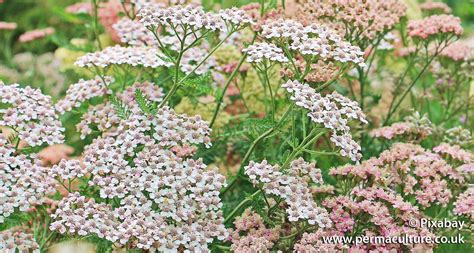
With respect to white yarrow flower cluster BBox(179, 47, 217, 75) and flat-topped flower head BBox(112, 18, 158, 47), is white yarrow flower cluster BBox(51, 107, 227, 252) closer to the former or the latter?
white yarrow flower cluster BBox(179, 47, 217, 75)

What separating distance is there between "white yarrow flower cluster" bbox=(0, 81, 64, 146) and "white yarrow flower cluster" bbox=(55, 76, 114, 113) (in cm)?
12

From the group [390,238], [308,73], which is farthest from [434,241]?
[308,73]

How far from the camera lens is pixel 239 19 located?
2.83 metres

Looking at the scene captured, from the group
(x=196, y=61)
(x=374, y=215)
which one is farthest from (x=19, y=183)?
(x=374, y=215)

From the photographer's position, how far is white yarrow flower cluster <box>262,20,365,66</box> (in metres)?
2.68

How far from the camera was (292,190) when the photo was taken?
2650mm

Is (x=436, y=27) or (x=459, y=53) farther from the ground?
(x=436, y=27)

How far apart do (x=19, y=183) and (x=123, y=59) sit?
674 millimetres

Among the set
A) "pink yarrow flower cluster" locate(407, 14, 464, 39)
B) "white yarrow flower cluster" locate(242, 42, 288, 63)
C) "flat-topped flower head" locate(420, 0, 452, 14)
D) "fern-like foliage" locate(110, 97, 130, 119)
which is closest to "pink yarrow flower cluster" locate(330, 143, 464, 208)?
"white yarrow flower cluster" locate(242, 42, 288, 63)

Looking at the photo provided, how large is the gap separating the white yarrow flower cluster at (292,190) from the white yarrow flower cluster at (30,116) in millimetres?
825

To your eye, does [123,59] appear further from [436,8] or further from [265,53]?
[436,8]

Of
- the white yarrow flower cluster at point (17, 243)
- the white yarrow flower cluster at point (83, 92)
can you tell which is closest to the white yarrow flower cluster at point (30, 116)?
the white yarrow flower cluster at point (83, 92)

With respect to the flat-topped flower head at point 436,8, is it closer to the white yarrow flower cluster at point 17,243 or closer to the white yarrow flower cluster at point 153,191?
the white yarrow flower cluster at point 153,191

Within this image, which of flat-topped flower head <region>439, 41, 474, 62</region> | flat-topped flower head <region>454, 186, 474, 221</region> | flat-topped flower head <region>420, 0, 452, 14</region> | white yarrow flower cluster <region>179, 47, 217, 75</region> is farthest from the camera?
flat-topped flower head <region>420, 0, 452, 14</region>
